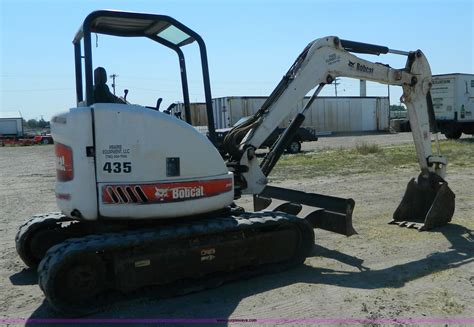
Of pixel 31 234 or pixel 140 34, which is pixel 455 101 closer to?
pixel 140 34

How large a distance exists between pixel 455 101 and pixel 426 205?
904 inches

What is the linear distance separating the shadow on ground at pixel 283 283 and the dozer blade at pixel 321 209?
14.2 inches

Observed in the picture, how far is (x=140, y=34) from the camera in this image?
6234 mm

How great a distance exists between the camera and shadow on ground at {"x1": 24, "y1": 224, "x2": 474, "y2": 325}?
15.4 ft

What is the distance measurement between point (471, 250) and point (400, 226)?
4.56 ft

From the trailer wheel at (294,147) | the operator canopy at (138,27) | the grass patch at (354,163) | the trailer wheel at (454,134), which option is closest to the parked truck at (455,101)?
the trailer wheel at (454,134)

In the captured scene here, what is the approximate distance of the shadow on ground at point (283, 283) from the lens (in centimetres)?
470

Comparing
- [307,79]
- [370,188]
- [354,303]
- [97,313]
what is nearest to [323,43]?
[307,79]

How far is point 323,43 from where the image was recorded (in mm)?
6953

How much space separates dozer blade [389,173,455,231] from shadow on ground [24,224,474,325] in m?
0.77

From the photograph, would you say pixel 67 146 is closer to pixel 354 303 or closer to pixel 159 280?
pixel 159 280

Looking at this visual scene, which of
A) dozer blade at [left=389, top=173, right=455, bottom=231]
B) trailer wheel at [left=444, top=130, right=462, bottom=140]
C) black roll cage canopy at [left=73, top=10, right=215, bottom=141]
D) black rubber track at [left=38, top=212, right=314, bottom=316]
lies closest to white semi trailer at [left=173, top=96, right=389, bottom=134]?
trailer wheel at [left=444, top=130, right=462, bottom=140]

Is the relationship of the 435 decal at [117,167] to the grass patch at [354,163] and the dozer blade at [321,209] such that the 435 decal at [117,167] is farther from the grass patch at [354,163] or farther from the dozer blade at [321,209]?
the grass patch at [354,163]

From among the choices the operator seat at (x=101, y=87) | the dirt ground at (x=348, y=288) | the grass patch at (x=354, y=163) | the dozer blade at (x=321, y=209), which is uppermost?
the operator seat at (x=101, y=87)
